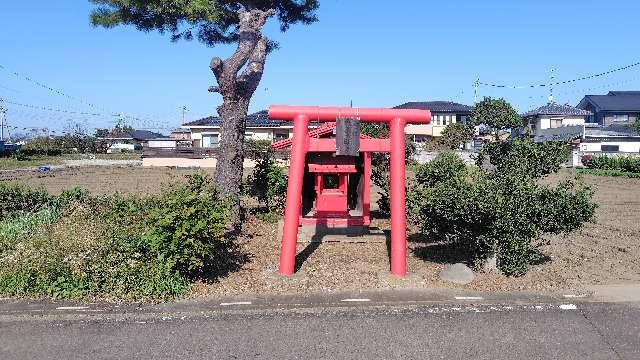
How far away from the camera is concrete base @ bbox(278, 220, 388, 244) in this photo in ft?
32.0

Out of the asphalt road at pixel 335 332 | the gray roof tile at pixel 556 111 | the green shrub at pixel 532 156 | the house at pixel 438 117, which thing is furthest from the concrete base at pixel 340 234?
the gray roof tile at pixel 556 111

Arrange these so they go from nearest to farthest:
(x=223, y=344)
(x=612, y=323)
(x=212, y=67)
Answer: (x=223, y=344)
(x=612, y=323)
(x=212, y=67)

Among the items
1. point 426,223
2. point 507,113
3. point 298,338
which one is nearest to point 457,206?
point 426,223

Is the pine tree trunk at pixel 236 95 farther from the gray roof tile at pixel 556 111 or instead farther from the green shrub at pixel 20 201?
the gray roof tile at pixel 556 111

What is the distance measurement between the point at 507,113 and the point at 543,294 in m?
41.7

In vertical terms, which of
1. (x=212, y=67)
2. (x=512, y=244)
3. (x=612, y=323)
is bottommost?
(x=612, y=323)

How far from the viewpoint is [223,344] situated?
17.1ft

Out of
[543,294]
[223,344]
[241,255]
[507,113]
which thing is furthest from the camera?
[507,113]

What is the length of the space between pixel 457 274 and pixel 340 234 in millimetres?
3177

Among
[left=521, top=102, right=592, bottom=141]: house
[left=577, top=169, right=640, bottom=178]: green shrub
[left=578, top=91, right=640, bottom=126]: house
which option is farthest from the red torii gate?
[left=578, top=91, right=640, bottom=126]: house

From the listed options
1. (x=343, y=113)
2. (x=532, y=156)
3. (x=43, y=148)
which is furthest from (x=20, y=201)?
(x=43, y=148)

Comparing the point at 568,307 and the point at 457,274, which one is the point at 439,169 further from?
the point at 568,307

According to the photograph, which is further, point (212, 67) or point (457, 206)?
point (212, 67)

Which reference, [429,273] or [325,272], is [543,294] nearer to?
[429,273]
